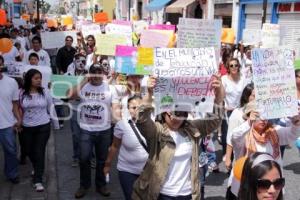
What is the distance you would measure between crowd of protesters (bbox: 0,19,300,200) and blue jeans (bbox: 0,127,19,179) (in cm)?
1

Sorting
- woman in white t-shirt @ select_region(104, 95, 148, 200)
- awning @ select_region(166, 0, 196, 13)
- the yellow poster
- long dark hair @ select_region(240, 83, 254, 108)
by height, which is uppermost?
awning @ select_region(166, 0, 196, 13)

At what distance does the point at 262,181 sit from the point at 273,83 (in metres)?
1.79

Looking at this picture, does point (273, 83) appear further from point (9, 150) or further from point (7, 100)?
point (9, 150)

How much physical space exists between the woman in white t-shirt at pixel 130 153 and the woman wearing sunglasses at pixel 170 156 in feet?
2.07

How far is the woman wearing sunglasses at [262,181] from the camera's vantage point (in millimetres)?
2539

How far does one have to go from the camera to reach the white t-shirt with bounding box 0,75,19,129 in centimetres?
612

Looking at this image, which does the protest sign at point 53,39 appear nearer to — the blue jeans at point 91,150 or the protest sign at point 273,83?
the blue jeans at point 91,150

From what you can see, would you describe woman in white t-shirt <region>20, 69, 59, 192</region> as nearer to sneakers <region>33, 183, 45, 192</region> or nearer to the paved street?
sneakers <region>33, 183, 45, 192</region>

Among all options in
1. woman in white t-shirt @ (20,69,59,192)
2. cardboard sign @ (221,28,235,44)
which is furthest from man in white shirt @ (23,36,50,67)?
cardboard sign @ (221,28,235,44)

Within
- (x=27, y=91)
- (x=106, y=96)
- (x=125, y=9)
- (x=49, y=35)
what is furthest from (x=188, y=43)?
(x=125, y=9)

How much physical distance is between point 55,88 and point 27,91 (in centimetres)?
58

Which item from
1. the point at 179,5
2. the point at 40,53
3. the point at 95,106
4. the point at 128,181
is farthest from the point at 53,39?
the point at 179,5

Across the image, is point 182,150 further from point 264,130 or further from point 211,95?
point 264,130

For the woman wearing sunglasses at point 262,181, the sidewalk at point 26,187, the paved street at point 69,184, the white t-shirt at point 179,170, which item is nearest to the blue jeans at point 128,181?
the white t-shirt at point 179,170
